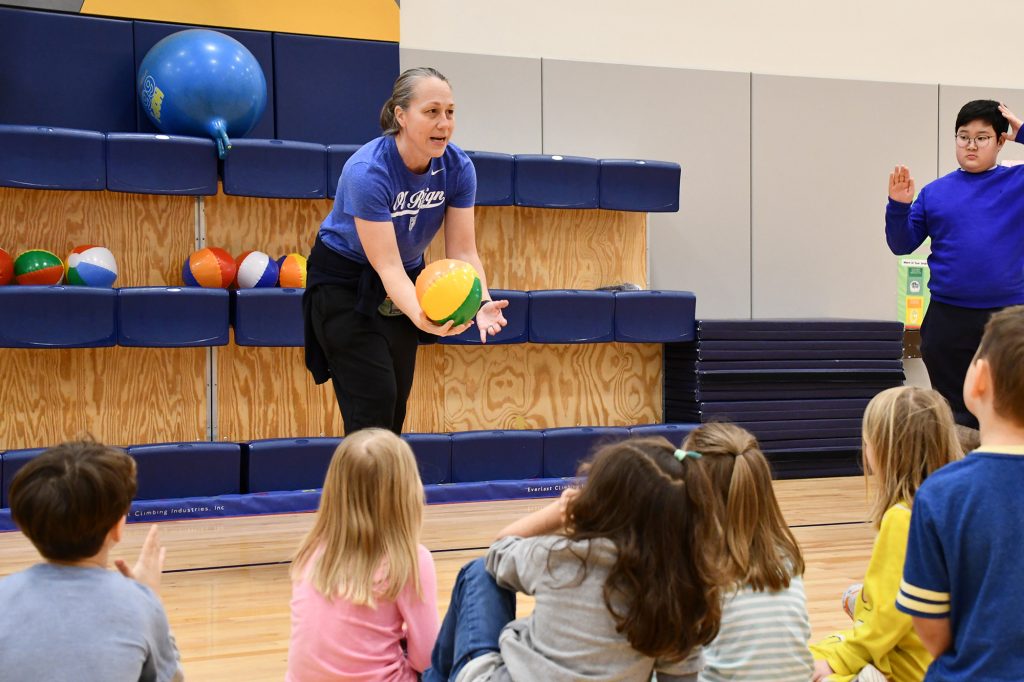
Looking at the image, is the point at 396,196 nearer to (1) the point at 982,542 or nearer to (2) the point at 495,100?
(1) the point at 982,542

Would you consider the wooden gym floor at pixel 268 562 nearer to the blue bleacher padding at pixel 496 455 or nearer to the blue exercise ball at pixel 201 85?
the blue bleacher padding at pixel 496 455

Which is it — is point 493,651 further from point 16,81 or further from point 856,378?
point 856,378

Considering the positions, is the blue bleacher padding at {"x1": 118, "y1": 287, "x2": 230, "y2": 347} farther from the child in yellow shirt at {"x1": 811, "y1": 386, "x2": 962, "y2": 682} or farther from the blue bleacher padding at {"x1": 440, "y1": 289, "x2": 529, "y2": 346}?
the child in yellow shirt at {"x1": 811, "y1": 386, "x2": 962, "y2": 682}

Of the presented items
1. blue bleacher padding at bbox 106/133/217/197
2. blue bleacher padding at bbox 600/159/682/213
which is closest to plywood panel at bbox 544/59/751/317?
blue bleacher padding at bbox 600/159/682/213

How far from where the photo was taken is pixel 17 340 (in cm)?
454

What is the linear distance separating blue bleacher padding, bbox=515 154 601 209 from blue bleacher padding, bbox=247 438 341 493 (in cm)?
160

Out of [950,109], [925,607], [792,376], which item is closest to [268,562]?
[925,607]

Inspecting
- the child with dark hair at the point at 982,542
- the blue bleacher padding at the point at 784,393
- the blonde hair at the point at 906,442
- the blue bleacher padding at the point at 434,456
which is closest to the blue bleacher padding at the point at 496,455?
the blue bleacher padding at the point at 434,456

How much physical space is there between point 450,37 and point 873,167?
110 inches

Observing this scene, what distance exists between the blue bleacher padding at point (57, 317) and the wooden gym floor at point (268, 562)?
84cm

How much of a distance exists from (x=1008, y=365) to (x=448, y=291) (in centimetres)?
172

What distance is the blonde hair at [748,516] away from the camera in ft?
6.27

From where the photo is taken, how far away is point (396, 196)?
3084 millimetres

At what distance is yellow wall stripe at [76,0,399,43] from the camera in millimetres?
5023
